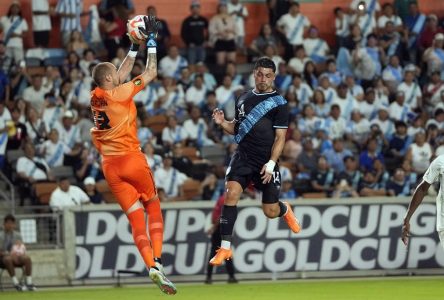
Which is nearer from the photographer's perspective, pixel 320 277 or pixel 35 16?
pixel 320 277

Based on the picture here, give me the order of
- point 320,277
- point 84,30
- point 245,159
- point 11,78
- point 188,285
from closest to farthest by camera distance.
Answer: point 245,159 → point 188,285 → point 320,277 → point 11,78 → point 84,30

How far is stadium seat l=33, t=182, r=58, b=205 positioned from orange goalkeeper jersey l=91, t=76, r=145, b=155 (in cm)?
886

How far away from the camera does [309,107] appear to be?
26297 millimetres

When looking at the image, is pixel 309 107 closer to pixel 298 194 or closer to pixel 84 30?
pixel 298 194

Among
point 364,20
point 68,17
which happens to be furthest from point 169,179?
point 364,20

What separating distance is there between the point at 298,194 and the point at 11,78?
21.7ft

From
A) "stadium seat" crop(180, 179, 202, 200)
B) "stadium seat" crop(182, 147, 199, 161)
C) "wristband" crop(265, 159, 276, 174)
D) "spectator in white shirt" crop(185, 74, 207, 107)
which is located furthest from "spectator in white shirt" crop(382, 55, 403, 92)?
"wristband" crop(265, 159, 276, 174)

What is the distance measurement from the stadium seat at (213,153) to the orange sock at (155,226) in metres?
10.6

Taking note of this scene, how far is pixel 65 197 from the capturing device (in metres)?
23.3

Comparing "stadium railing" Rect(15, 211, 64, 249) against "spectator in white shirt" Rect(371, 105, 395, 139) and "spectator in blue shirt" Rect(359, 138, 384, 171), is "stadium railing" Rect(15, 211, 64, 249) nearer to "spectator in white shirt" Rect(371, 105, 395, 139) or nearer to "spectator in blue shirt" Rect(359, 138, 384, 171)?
"spectator in blue shirt" Rect(359, 138, 384, 171)

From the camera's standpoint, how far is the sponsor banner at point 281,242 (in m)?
23.2

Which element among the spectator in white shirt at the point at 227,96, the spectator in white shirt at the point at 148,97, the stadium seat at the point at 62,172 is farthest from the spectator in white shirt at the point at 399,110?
the stadium seat at the point at 62,172

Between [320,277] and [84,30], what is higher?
[84,30]

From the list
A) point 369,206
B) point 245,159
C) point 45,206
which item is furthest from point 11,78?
point 245,159
